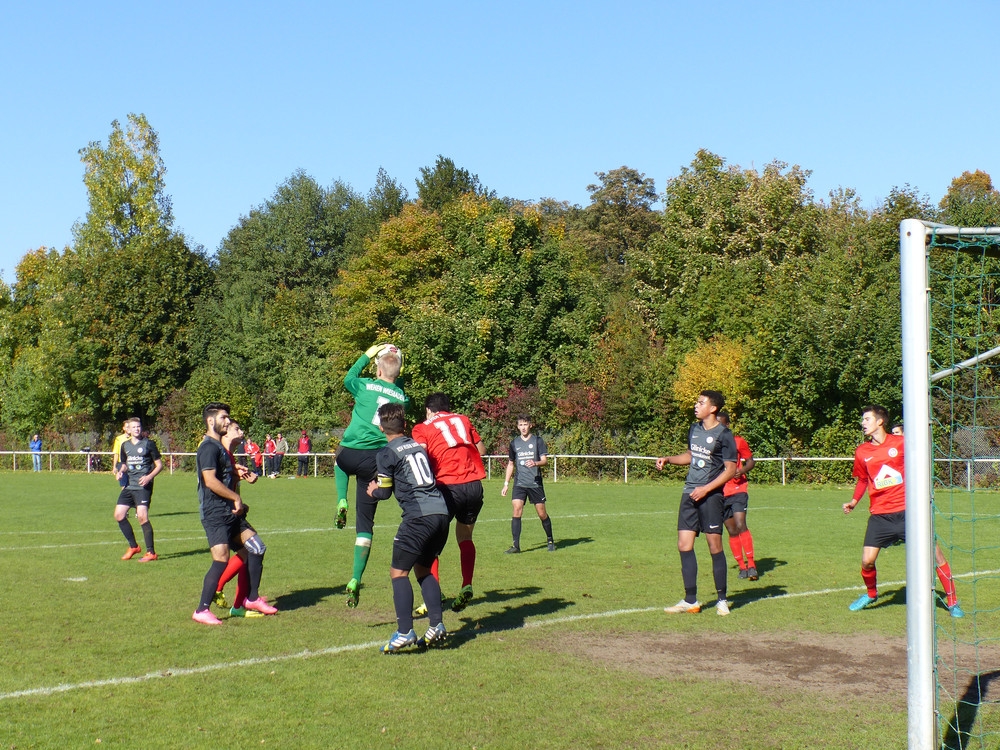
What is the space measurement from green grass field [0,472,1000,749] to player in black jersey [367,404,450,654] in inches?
8.9

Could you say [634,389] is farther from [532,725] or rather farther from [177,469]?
[532,725]

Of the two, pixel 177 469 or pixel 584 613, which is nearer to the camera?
pixel 584 613

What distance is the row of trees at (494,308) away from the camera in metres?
33.7

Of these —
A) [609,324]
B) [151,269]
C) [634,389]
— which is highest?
[151,269]

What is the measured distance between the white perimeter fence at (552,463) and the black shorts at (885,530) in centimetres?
896

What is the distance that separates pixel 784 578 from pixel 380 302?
125ft

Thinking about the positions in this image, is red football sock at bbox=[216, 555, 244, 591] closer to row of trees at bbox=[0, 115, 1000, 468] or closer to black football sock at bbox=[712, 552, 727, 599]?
black football sock at bbox=[712, 552, 727, 599]

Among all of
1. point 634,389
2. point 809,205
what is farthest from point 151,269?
point 809,205

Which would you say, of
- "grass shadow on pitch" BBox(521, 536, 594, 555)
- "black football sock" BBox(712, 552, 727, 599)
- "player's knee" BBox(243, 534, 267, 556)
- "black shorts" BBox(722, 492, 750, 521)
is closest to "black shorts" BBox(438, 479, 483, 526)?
"player's knee" BBox(243, 534, 267, 556)

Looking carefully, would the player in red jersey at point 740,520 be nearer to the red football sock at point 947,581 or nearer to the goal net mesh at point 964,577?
the goal net mesh at point 964,577

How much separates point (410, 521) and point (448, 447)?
1.14 meters

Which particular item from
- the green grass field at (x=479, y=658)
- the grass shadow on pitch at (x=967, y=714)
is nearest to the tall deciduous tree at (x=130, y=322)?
the green grass field at (x=479, y=658)

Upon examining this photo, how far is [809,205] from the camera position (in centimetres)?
4400

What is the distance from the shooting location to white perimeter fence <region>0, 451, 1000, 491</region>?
2609 centimetres
